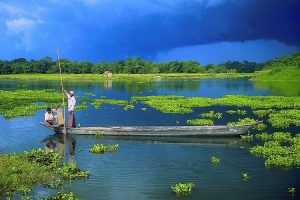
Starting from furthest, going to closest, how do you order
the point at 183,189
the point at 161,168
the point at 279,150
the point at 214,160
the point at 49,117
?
the point at 49,117 → the point at 279,150 → the point at 214,160 → the point at 161,168 → the point at 183,189

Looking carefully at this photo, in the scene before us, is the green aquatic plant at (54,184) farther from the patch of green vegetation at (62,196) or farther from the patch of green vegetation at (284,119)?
the patch of green vegetation at (284,119)

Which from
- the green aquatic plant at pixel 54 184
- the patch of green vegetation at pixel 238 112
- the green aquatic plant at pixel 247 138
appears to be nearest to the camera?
the green aquatic plant at pixel 54 184

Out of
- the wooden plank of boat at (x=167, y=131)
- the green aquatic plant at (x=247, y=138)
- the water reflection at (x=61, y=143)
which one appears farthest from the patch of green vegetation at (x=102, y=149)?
the green aquatic plant at (x=247, y=138)

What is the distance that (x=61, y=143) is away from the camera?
96.8ft

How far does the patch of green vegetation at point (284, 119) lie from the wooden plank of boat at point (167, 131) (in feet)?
23.2

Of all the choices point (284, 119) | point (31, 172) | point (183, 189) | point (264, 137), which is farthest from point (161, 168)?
point (284, 119)

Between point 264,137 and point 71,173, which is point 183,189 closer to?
point 71,173

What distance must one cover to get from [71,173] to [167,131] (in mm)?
10623

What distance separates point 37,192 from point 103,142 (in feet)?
35.7

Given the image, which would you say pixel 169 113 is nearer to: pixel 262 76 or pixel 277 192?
pixel 277 192

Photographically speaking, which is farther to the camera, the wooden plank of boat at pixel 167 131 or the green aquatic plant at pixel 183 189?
the wooden plank of boat at pixel 167 131

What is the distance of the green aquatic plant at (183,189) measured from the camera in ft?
60.6

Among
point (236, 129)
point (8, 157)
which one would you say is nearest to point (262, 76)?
point (236, 129)

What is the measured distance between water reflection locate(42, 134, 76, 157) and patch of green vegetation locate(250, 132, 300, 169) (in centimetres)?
1198
